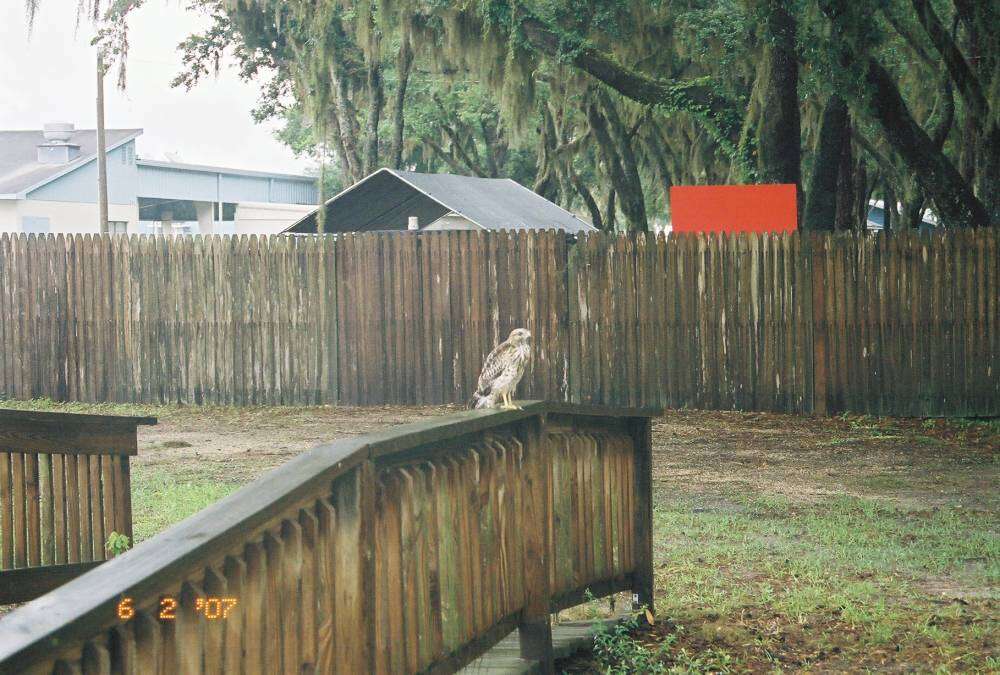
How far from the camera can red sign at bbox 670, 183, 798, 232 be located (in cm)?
1652

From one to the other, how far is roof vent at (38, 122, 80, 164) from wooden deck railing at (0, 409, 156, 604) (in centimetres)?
4341

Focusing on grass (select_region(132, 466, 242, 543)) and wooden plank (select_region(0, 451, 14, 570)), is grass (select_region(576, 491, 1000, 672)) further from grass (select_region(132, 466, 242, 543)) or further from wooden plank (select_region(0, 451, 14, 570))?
grass (select_region(132, 466, 242, 543))

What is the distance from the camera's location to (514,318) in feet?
56.1

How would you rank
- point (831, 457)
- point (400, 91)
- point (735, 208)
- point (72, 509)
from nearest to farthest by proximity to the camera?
point (72, 509) < point (831, 457) < point (735, 208) < point (400, 91)

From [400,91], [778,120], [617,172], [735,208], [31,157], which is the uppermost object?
[31,157]

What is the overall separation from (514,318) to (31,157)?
121 feet

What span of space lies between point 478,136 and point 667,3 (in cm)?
2024

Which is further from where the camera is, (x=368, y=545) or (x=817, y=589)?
(x=817, y=589)

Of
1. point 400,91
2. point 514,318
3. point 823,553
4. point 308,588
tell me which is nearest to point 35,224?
point 400,91

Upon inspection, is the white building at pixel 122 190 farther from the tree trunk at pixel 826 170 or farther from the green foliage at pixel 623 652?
the green foliage at pixel 623 652

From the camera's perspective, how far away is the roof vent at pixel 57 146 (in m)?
47.1

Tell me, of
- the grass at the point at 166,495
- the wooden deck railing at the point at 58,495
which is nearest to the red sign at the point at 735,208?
the grass at the point at 166,495

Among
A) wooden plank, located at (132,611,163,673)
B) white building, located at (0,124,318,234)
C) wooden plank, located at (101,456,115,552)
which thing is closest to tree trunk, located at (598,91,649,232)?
white building, located at (0,124,318,234)
